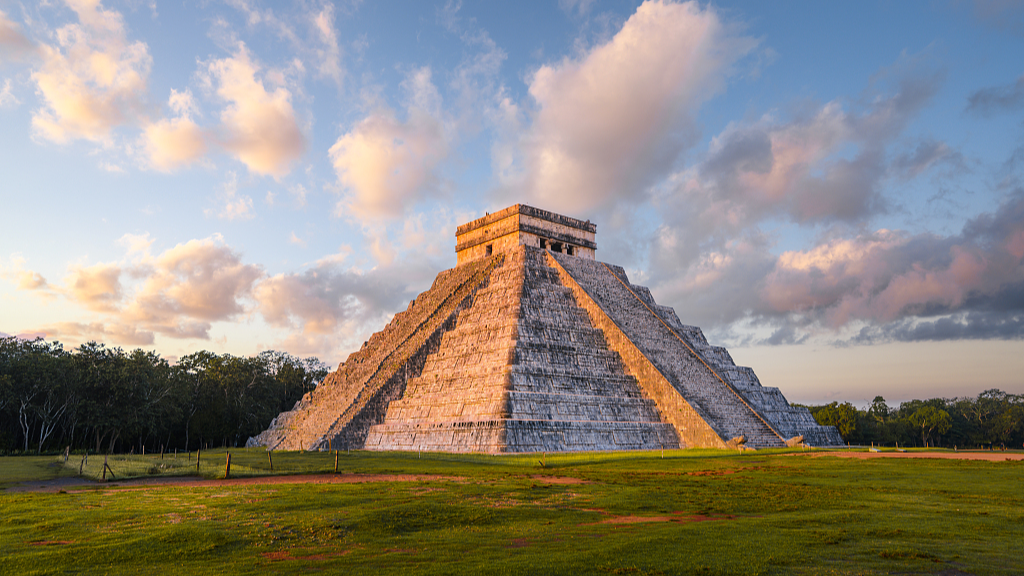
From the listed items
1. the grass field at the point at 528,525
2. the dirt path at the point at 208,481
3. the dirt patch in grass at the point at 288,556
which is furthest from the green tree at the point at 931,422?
the dirt patch in grass at the point at 288,556

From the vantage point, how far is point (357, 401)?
38.5m

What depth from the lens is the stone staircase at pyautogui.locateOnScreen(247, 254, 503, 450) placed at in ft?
122

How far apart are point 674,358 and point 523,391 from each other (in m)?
12.1

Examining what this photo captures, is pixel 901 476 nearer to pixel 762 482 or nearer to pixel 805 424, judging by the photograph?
pixel 762 482

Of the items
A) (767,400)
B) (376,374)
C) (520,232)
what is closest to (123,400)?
(376,374)

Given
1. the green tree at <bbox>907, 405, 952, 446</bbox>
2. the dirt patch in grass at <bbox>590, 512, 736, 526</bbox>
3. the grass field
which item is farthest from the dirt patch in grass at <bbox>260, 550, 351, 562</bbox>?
the green tree at <bbox>907, 405, 952, 446</bbox>

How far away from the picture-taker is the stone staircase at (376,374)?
37.3m

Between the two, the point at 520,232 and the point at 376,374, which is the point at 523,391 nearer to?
the point at 376,374

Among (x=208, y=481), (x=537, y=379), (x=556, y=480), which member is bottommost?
(x=556, y=480)

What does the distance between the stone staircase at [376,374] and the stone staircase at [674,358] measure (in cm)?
776

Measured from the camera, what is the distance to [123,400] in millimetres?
48531

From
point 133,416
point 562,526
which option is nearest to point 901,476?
point 562,526

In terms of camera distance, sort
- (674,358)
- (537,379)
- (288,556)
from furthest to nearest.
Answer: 1. (674,358)
2. (537,379)
3. (288,556)

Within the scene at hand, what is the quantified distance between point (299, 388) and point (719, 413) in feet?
159
